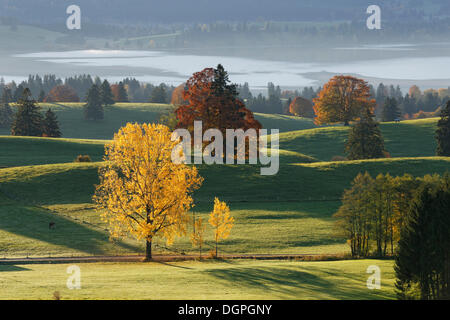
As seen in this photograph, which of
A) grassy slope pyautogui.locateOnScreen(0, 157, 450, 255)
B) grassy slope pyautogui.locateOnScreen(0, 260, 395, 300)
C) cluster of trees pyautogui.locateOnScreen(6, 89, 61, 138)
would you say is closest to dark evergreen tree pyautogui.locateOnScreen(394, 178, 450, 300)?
grassy slope pyautogui.locateOnScreen(0, 260, 395, 300)

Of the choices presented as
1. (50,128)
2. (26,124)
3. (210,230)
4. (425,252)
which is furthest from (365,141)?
(26,124)

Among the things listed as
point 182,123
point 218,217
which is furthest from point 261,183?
point 218,217

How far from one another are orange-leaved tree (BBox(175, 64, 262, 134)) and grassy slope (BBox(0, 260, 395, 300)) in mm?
39639

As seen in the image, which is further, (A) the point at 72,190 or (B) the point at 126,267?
(A) the point at 72,190

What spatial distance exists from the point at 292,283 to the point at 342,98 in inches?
4074

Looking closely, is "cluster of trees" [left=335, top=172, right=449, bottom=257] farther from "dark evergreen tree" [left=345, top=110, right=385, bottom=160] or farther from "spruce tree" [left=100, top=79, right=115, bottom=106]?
"spruce tree" [left=100, top=79, right=115, bottom=106]

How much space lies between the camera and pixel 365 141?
327ft

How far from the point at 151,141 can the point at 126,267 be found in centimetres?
1252

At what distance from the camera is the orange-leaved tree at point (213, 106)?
85.9 meters

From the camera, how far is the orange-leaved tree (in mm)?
85938

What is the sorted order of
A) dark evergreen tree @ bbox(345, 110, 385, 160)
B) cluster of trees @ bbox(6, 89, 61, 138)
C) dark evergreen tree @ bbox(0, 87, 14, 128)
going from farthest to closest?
dark evergreen tree @ bbox(0, 87, 14, 128)
cluster of trees @ bbox(6, 89, 61, 138)
dark evergreen tree @ bbox(345, 110, 385, 160)

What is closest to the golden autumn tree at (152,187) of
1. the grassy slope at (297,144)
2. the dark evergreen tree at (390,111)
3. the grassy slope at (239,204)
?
the grassy slope at (239,204)
